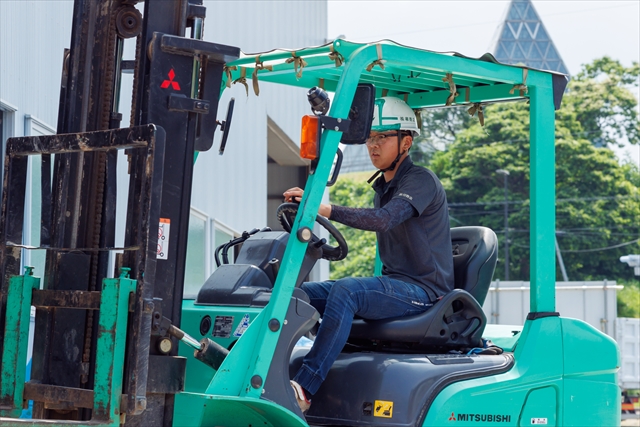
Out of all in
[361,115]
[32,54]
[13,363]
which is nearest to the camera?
[13,363]

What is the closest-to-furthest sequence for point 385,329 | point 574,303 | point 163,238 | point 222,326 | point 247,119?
point 163,238 → point 222,326 → point 385,329 → point 247,119 → point 574,303

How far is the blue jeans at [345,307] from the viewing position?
4.66 m

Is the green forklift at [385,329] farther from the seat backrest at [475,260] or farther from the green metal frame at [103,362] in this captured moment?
the green metal frame at [103,362]

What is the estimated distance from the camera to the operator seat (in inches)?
199

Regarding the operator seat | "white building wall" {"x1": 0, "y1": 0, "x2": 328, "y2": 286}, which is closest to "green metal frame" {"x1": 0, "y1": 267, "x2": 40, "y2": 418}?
the operator seat

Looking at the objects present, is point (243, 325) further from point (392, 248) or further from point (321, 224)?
point (392, 248)

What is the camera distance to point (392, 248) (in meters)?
5.41

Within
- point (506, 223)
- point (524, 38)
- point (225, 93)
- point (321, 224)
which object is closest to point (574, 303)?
point (225, 93)

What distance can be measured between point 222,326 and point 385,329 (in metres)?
0.87

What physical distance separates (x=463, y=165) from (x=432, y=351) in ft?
139

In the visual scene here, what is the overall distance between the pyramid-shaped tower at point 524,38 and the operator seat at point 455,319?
7938 centimetres

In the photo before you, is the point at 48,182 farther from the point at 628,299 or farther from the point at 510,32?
the point at 510,32

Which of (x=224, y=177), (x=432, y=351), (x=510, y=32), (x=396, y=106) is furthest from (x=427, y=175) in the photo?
(x=510, y=32)

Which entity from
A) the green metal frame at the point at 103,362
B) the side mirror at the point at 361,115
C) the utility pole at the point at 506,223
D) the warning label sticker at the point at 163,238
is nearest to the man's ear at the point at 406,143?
the side mirror at the point at 361,115
